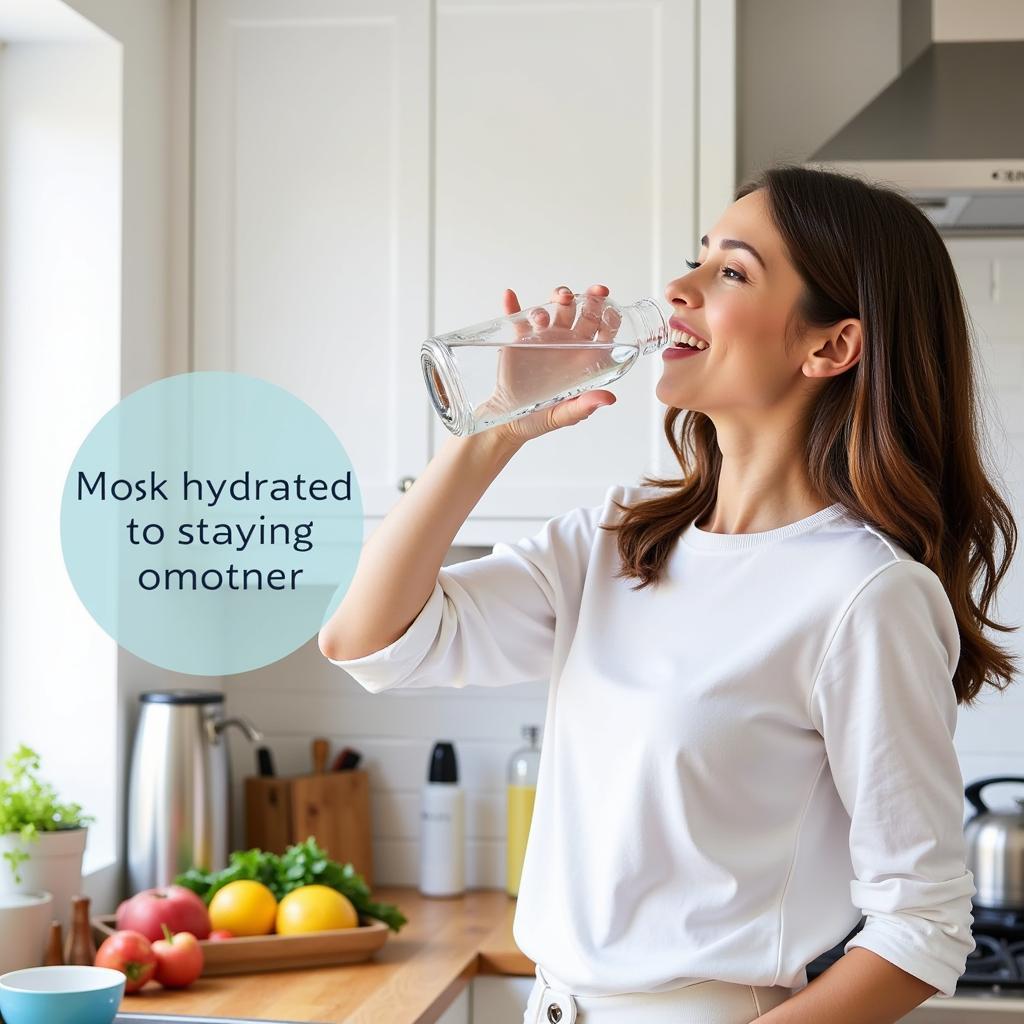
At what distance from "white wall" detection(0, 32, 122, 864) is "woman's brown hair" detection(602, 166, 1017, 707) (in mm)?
1189

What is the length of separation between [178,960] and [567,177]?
133cm

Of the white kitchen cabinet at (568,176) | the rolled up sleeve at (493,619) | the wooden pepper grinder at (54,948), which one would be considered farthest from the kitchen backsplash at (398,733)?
the rolled up sleeve at (493,619)

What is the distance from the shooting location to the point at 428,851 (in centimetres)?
242

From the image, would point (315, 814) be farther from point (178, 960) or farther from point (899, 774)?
point (899, 774)

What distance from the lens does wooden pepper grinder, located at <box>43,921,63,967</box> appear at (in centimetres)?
171

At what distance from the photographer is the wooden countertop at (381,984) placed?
169cm

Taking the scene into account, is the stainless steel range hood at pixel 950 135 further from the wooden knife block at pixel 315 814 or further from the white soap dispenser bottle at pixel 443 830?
the wooden knife block at pixel 315 814

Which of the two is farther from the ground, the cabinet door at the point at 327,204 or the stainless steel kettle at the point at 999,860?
the cabinet door at the point at 327,204

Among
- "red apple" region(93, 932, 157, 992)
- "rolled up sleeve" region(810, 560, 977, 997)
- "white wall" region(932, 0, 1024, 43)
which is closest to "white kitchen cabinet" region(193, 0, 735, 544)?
"white wall" region(932, 0, 1024, 43)

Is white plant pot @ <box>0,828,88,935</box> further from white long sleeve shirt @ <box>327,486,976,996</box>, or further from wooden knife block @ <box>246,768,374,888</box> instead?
white long sleeve shirt @ <box>327,486,976,996</box>

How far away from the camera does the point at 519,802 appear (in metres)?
2.42

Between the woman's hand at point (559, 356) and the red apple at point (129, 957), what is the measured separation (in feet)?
3.32

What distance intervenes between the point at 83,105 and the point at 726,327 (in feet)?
4.41
